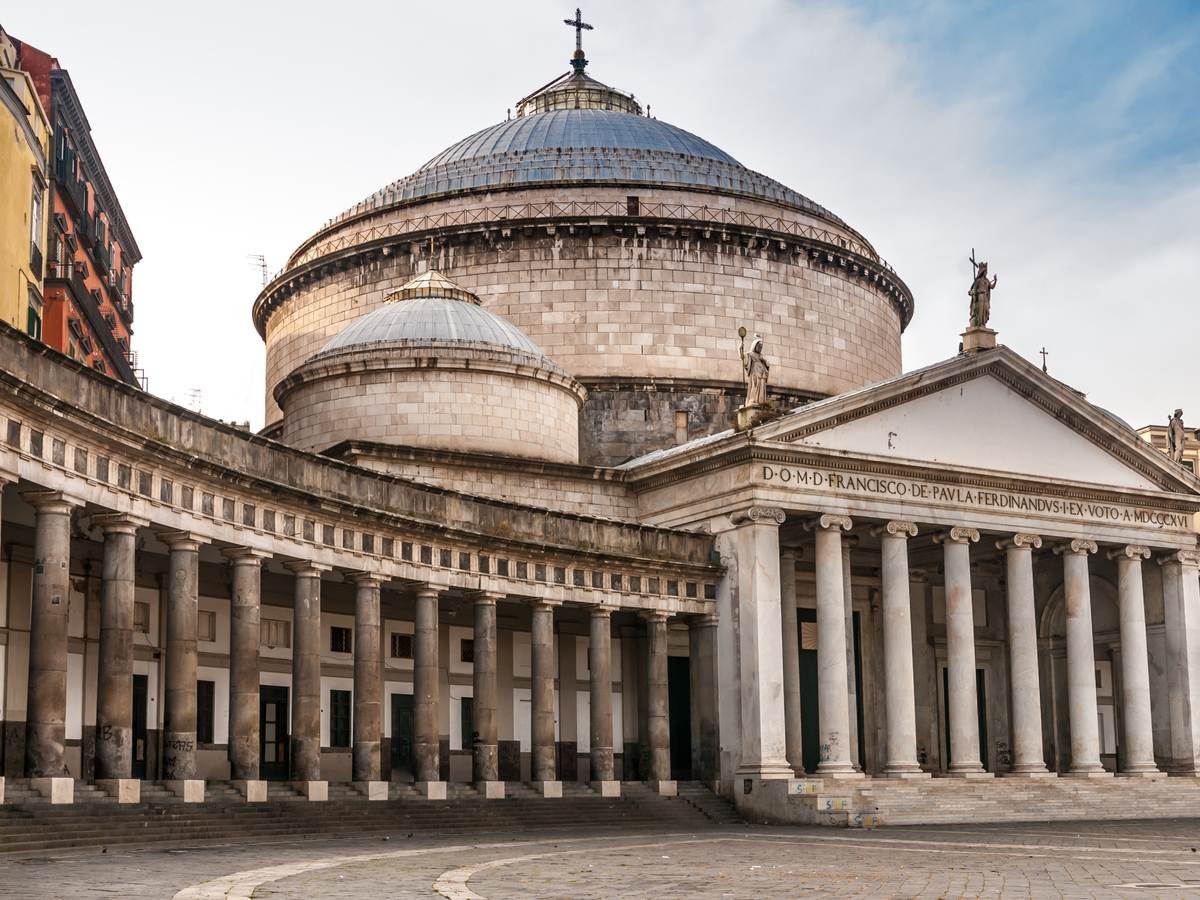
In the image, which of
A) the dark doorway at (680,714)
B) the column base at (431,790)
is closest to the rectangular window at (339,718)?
the column base at (431,790)

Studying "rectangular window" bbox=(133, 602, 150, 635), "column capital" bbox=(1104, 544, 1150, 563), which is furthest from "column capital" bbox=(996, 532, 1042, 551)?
"rectangular window" bbox=(133, 602, 150, 635)

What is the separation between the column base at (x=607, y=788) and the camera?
43188 mm

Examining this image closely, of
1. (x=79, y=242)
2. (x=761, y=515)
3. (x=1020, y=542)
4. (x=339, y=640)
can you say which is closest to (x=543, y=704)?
(x=339, y=640)

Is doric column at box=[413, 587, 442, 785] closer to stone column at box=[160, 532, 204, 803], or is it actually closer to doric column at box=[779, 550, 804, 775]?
stone column at box=[160, 532, 204, 803]

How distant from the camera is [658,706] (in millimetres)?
46031

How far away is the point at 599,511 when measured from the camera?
164 feet

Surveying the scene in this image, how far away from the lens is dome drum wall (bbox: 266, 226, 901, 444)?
58.7 m

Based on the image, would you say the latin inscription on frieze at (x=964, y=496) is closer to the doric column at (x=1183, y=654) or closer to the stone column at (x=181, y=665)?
the doric column at (x=1183, y=654)

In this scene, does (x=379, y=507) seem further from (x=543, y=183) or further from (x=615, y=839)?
(x=543, y=183)

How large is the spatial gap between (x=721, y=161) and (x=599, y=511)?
20215mm

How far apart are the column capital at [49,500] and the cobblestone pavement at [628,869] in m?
6.34

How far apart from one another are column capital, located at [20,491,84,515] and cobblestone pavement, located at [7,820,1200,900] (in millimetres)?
6339

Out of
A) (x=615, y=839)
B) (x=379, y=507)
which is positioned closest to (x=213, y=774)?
(x=379, y=507)

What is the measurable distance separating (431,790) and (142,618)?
7548 millimetres
